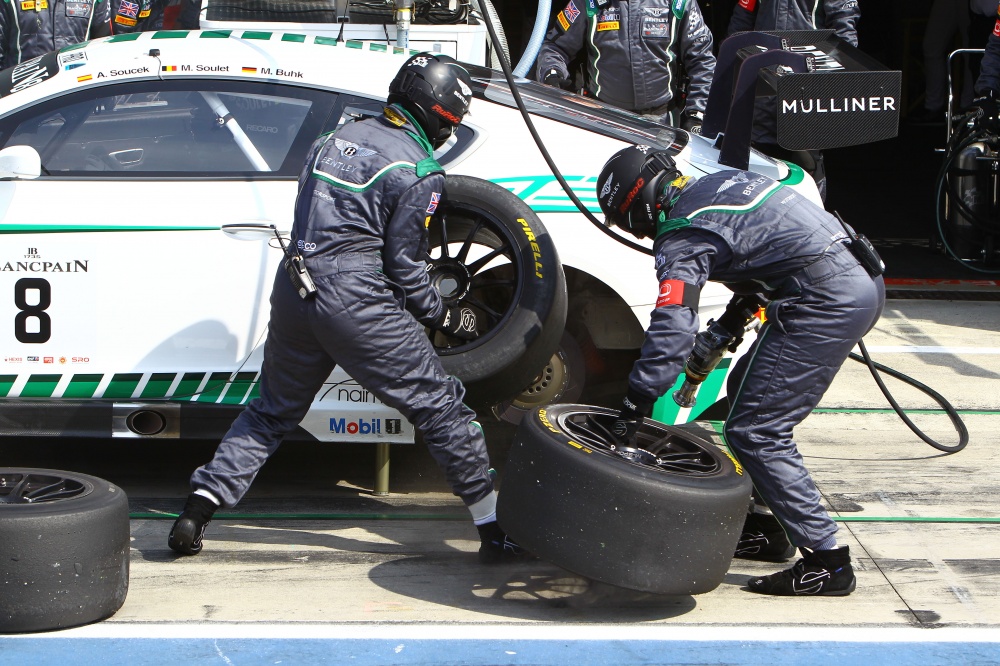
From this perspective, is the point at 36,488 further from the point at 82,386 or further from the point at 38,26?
the point at 38,26

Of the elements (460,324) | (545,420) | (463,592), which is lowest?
(463,592)

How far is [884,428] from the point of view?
6.24m

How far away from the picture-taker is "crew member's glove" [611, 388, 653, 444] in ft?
13.0

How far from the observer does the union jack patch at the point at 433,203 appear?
4290 mm

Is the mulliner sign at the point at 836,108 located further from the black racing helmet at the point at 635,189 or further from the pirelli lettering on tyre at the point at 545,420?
the pirelli lettering on tyre at the point at 545,420

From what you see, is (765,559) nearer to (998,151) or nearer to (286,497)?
(286,497)

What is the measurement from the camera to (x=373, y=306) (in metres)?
4.28

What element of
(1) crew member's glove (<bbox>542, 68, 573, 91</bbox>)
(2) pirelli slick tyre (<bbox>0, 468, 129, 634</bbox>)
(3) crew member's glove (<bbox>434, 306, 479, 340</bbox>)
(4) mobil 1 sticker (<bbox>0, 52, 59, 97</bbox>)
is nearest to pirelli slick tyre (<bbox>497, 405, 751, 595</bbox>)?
(3) crew member's glove (<bbox>434, 306, 479, 340</bbox>)

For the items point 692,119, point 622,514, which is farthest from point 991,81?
point 622,514

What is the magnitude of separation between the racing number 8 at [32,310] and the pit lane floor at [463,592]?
789 mm

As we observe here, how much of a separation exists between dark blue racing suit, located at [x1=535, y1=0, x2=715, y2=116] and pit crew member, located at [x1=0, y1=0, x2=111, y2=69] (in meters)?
3.18

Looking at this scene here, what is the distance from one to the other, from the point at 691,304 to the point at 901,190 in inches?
392

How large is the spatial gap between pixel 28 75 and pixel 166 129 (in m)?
0.63

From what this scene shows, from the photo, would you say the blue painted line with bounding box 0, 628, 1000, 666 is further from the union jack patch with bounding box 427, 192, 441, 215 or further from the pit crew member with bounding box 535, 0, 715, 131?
the pit crew member with bounding box 535, 0, 715, 131
